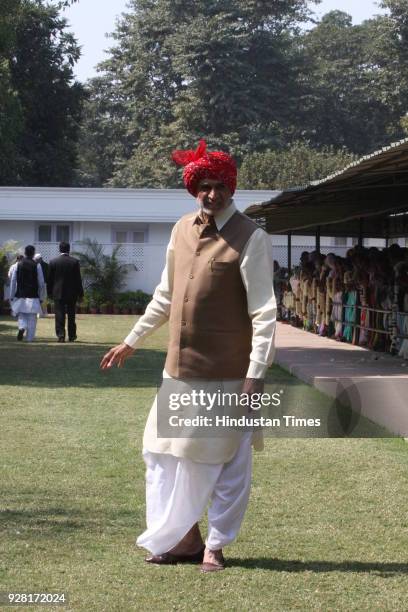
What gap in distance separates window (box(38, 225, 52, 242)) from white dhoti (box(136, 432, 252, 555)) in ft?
110

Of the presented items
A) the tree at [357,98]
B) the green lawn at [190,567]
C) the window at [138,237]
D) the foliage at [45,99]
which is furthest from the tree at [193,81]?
the green lawn at [190,567]

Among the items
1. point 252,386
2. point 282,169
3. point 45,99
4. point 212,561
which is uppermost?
point 45,99

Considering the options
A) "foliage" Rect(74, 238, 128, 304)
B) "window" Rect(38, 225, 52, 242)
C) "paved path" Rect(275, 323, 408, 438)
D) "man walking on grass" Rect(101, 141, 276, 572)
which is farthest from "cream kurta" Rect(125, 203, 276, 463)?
"window" Rect(38, 225, 52, 242)

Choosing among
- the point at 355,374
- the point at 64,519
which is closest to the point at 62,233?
the point at 355,374

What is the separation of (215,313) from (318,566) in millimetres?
1286

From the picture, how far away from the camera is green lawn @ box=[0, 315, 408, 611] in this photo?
5457mm

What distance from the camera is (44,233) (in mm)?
38969

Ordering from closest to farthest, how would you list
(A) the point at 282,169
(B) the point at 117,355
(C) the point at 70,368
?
(B) the point at 117,355 < (C) the point at 70,368 < (A) the point at 282,169

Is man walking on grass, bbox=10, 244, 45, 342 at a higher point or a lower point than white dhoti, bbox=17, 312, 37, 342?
higher

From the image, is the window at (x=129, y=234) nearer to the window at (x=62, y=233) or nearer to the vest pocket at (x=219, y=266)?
the window at (x=62, y=233)

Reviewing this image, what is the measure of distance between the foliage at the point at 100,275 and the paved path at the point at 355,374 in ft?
42.6

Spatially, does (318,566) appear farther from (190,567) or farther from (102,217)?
(102,217)

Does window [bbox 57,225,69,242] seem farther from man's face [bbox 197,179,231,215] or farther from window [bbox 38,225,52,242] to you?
man's face [bbox 197,179,231,215]

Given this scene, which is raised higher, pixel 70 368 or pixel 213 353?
pixel 213 353
